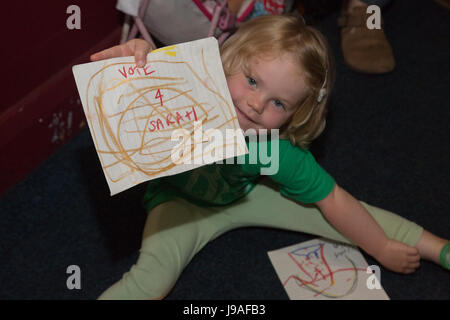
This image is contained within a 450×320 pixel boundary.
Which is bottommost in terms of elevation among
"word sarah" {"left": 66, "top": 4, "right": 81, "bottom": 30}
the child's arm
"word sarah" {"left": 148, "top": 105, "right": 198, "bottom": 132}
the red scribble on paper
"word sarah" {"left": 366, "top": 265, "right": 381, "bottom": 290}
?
"word sarah" {"left": 366, "top": 265, "right": 381, "bottom": 290}

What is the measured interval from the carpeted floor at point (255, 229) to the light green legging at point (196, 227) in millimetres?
54

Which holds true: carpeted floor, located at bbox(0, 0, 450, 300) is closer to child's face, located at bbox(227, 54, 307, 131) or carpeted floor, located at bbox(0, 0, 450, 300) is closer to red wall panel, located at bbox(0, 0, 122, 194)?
red wall panel, located at bbox(0, 0, 122, 194)

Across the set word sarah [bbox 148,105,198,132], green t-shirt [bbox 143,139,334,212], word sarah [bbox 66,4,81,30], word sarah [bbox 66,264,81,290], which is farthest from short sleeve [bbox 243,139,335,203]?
word sarah [bbox 66,4,81,30]

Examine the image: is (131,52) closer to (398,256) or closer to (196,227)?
(196,227)

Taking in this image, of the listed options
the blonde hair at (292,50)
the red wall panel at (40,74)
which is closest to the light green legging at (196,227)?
the blonde hair at (292,50)

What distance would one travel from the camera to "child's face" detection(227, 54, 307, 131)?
740 mm

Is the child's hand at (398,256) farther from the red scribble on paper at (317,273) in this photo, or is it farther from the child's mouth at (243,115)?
the child's mouth at (243,115)

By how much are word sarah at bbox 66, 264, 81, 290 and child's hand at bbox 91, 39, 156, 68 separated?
0.51 metres

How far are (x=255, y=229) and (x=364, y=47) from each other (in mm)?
685

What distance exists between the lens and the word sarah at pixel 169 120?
67 centimetres

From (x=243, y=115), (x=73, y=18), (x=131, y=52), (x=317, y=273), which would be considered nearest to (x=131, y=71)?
(x=131, y=52)

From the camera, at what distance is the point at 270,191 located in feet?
3.37

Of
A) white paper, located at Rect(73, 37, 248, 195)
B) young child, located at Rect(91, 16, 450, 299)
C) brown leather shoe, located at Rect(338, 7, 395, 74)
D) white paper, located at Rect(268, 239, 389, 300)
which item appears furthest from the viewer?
brown leather shoe, located at Rect(338, 7, 395, 74)
